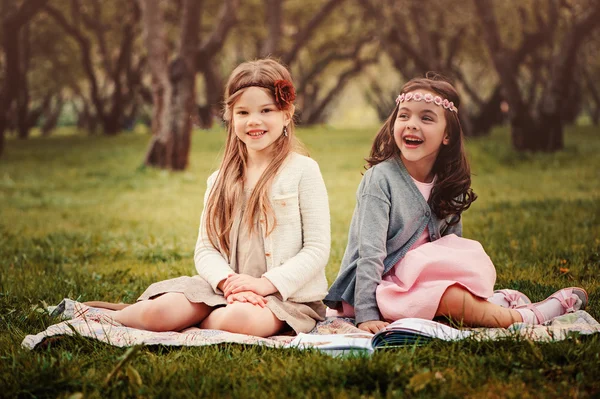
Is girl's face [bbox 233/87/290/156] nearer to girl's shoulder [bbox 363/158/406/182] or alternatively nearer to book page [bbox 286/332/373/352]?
girl's shoulder [bbox 363/158/406/182]

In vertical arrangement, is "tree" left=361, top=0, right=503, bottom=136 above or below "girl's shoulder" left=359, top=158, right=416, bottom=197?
above

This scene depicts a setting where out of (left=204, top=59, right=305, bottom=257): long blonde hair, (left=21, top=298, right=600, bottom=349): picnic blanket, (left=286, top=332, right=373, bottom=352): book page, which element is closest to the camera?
(left=286, top=332, right=373, bottom=352): book page

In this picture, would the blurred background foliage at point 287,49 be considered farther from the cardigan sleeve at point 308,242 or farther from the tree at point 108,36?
the cardigan sleeve at point 308,242

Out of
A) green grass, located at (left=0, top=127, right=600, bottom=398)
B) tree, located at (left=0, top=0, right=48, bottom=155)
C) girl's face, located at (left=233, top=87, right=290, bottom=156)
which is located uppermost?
tree, located at (left=0, top=0, right=48, bottom=155)

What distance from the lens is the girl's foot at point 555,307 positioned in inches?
145

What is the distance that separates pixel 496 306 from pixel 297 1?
23619mm

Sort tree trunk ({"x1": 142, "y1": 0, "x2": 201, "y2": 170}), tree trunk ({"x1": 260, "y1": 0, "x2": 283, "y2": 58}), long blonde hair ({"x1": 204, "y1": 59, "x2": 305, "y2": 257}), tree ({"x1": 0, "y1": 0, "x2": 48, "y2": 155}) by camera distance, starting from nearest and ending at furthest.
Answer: long blonde hair ({"x1": 204, "y1": 59, "x2": 305, "y2": 257}) < tree trunk ({"x1": 142, "y1": 0, "x2": 201, "y2": 170}) < tree ({"x1": 0, "y1": 0, "x2": 48, "y2": 155}) < tree trunk ({"x1": 260, "y1": 0, "x2": 283, "y2": 58})

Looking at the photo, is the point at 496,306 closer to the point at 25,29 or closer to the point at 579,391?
the point at 579,391

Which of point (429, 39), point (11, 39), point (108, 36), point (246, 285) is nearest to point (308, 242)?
point (246, 285)

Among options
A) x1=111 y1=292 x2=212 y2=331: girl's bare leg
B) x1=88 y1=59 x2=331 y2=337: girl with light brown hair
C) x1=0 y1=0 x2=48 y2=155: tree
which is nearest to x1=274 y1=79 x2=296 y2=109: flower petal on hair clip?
x1=88 y1=59 x2=331 y2=337: girl with light brown hair

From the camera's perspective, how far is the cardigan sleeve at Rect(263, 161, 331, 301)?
145 inches

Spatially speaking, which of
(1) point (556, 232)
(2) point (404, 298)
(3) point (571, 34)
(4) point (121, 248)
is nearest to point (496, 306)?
(2) point (404, 298)

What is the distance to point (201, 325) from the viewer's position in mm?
3699

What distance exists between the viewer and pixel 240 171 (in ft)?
13.4
